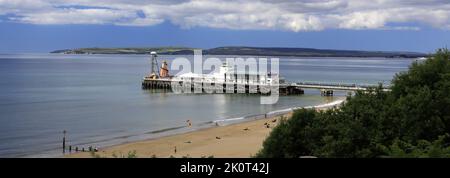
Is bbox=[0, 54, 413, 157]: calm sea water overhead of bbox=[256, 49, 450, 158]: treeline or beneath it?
beneath

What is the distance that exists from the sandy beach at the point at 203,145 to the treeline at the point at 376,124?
902 centimetres

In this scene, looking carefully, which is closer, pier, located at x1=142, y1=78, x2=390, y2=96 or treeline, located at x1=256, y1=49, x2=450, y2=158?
treeline, located at x1=256, y1=49, x2=450, y2=158

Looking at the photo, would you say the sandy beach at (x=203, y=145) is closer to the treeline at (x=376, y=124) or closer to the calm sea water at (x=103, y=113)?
the calm sea water at (x=103, y=113)

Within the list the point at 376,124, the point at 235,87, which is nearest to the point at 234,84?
the point at 235,87

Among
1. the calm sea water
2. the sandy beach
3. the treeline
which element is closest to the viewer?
the treeline

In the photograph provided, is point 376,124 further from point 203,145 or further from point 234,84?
point 234,84

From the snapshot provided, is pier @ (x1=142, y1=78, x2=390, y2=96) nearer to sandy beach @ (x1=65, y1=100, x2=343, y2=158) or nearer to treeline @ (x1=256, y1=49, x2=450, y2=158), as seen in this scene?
sandy beach @ (x1=65, y1=100, x2=343, y2=158)

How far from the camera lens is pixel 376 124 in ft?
67.1

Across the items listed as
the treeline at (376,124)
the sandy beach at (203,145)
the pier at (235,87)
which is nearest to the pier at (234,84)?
the pier at (235,87)

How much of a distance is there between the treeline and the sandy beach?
902 centimetres

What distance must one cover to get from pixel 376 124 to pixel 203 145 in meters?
18.2

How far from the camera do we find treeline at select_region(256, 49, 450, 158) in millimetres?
18872

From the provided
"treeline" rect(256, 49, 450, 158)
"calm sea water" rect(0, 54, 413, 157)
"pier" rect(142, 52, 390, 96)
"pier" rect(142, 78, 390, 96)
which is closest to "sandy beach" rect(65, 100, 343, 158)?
"calm sea water" rect(0, 54, 413, 157)
